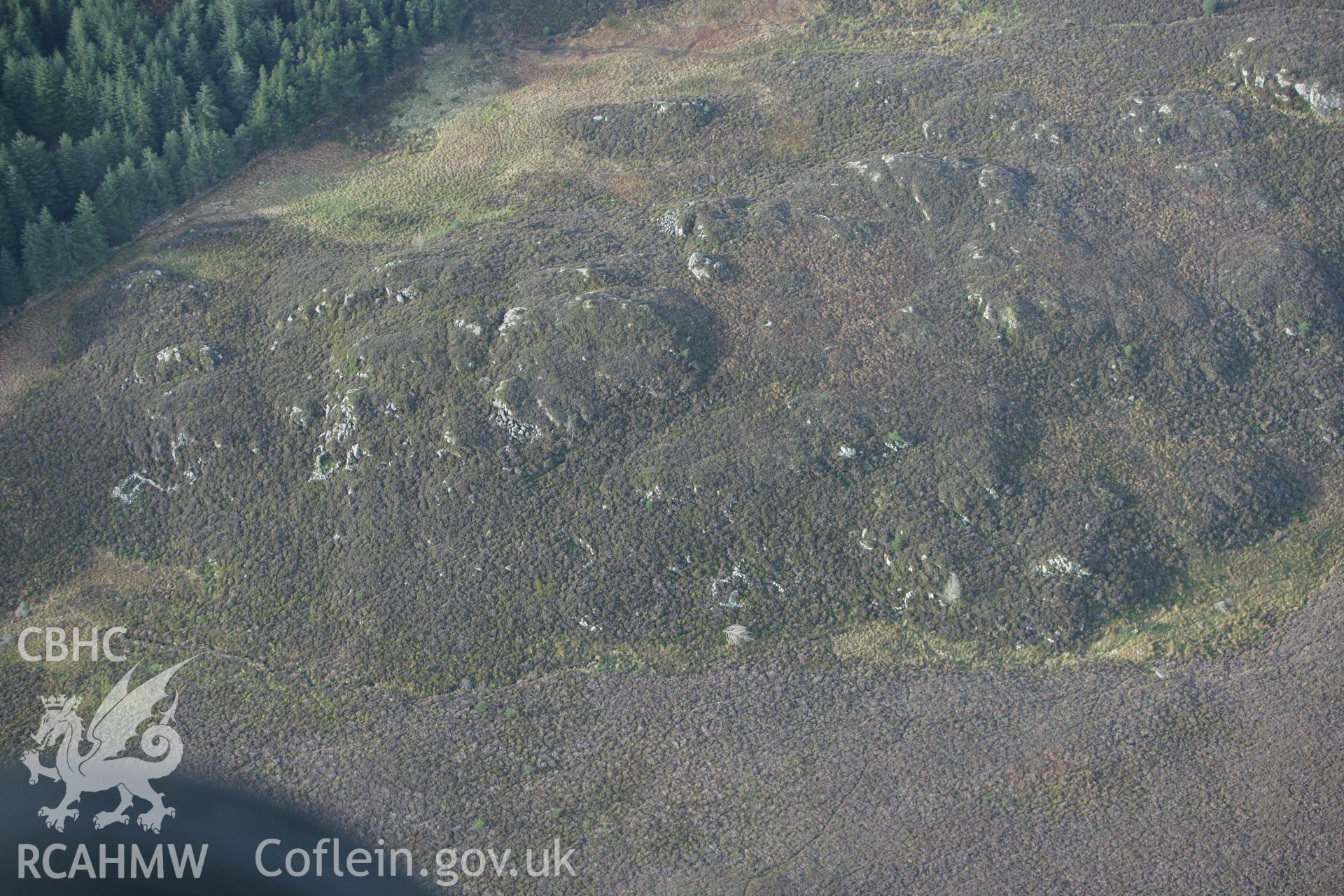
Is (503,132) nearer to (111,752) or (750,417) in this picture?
(750,417)

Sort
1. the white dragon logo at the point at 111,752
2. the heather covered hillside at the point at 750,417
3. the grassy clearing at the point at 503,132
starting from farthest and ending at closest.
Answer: the grassy clearing at the point at 503,132 < the heather covered hillside at the point at 750,417 < the white dragon logo at the point at 111,752

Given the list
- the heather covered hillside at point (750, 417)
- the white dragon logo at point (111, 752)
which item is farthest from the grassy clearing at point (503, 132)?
the white dragon logo at point (111, 752)

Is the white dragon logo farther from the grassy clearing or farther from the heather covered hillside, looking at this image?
the grassy clearing

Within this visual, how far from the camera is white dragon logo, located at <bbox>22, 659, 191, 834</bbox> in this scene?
3775 centimetres

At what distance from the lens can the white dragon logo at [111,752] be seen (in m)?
37.8

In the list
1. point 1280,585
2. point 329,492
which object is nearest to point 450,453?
point 329,492

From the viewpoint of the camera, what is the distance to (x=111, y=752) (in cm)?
3922

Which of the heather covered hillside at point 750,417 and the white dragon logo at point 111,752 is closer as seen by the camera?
the white dragon logo at point 111,752

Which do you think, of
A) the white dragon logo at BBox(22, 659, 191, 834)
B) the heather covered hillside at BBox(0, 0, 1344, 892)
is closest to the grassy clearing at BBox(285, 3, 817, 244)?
the heather covered hillside at BBox(0, 0, 1344, 892)

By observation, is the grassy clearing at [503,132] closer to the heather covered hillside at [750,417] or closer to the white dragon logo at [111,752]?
the heather covered hillside at [750,417]

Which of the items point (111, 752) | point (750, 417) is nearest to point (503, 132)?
point (750, 417)

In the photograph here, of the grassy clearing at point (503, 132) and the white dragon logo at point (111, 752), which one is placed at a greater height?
the grassy clearing at point (503, 132)

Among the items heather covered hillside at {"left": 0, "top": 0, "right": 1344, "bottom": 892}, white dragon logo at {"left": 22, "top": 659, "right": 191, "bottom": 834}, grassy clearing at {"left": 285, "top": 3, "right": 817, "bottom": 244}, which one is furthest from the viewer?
grassy clearing at {"left": 285, "top": 3, "right": 817, "bottom": 244}

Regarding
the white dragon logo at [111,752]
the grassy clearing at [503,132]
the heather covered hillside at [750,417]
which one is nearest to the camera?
the white dragon logo at [111,752]
